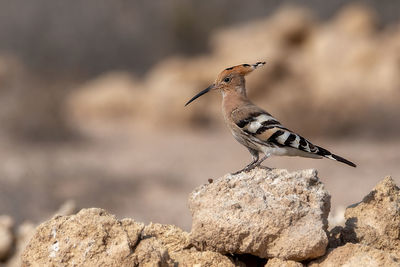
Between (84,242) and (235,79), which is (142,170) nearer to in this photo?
(235,79)

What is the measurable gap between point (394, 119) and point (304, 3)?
867cm

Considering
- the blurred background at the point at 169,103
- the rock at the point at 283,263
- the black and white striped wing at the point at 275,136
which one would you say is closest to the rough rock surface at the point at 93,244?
the rock at the point at 283,263

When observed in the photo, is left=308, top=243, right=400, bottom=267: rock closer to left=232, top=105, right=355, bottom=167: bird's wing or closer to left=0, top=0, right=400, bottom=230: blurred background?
left=232, top=105, right=355, bottom=167: bird's wing

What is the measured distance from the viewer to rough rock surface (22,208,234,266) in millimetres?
3912

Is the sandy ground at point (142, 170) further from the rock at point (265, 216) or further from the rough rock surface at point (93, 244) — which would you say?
the rough rock surface at point (93, 244)

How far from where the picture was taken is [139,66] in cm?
2192

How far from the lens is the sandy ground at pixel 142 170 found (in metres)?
10.4

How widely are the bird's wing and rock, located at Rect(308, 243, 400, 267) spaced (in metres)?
1.15

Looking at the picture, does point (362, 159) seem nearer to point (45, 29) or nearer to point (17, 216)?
point (17, 216)

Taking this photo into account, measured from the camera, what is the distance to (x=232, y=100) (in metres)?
5.75

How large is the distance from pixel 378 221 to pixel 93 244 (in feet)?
5.25

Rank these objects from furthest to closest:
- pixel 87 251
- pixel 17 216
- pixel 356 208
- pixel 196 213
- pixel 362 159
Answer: pixel 362 159
pixel 17 216
pixel 356 208
pixel 196 213
pixel 87 251

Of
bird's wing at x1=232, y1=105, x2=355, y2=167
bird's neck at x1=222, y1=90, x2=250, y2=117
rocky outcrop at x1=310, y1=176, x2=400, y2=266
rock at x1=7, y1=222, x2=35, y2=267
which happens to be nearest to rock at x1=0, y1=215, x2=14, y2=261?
rock at x1=7, y1=222, x2=35, y2=267

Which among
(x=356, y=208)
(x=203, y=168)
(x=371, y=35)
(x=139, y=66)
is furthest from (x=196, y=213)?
(x=139, y=66)
